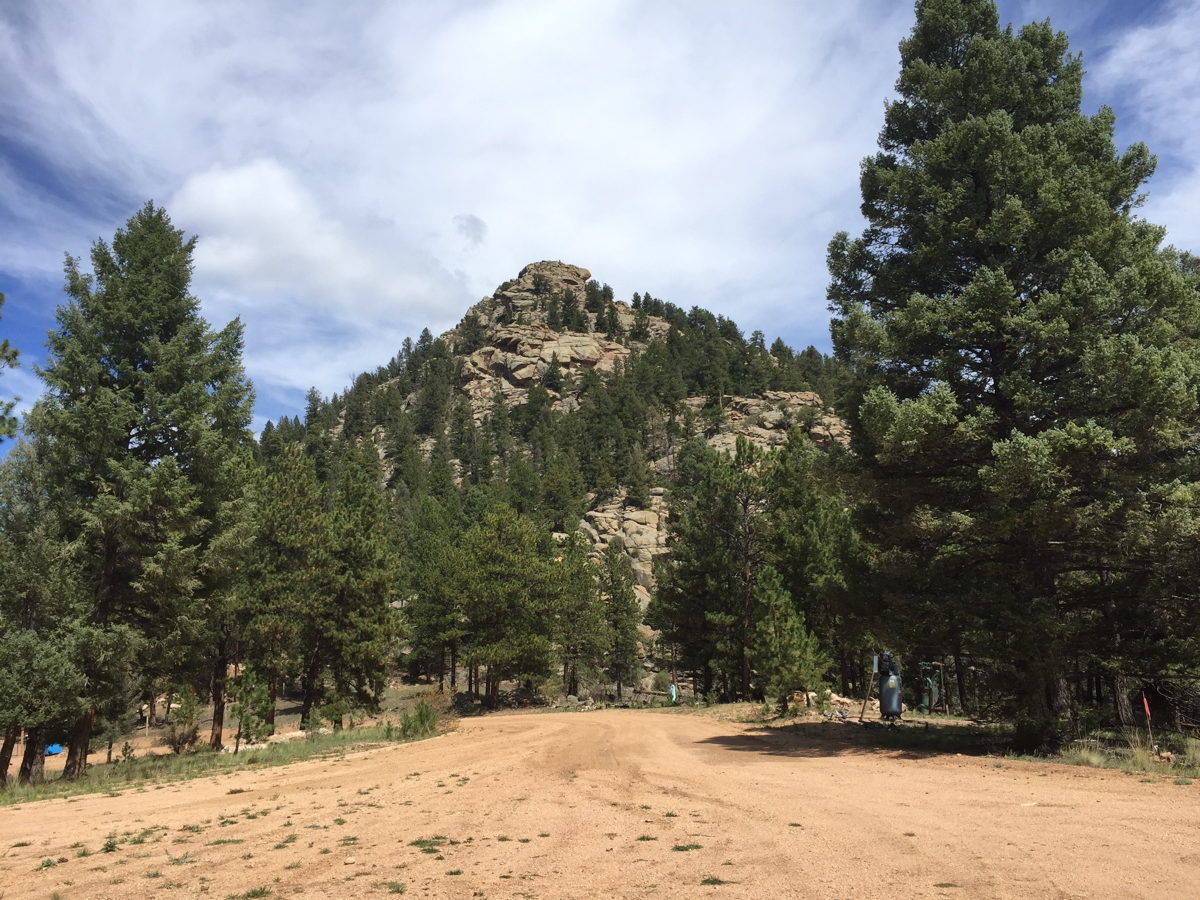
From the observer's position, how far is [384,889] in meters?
5.81

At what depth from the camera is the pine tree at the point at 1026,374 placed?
1202cm

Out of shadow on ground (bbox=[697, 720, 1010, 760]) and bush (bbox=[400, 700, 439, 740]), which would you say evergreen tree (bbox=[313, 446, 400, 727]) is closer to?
bush (bbox=[400, 700, 439, 740])

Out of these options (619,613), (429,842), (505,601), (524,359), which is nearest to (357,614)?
(505,601)

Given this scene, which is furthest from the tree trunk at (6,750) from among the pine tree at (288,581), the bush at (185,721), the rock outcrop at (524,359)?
the rock outcrop at (524,359)

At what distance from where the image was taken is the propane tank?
54.1ft

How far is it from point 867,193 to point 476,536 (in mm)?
29686

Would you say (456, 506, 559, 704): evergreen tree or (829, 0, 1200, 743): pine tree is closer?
(829, 0, 1200, 743): pine tree

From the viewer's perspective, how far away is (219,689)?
25.0m

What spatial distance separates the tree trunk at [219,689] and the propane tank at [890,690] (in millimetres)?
21794

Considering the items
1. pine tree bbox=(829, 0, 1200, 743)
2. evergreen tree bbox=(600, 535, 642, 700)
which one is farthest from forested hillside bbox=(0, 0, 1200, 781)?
evergreen tree bbox=(600, 535, 642, 700)

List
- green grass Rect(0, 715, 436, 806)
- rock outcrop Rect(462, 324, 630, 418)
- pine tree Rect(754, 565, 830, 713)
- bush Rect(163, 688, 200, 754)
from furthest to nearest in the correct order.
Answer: rock outcrop Rect(462, 324, 630, 418) < bush Rect(163, 688, 200, 754) < pine tree Rect(754, 565, 830, 713) < green grass Rect(0, 715, 436, 806)

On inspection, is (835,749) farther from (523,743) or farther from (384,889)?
(384,889)

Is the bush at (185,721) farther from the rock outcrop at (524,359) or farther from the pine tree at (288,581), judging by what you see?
the rock outcrop at (524,359)

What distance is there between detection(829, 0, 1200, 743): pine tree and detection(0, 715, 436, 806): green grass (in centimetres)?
1388
